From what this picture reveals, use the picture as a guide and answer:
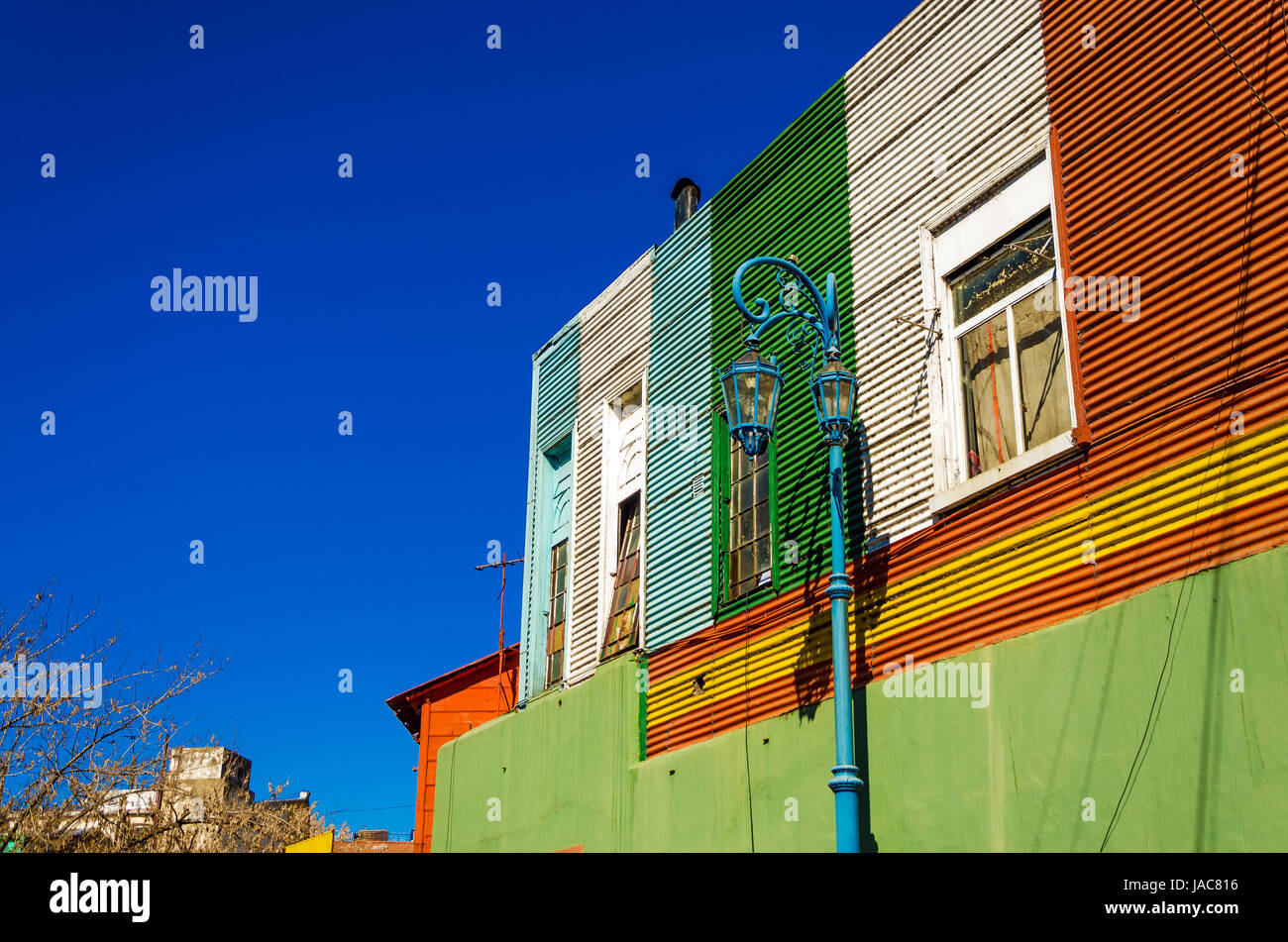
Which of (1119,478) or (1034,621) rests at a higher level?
(1119,478)

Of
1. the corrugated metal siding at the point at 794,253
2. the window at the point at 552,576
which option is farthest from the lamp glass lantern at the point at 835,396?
the window at the point at 552,576

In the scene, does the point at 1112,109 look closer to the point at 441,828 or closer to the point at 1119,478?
the point at 1119,478

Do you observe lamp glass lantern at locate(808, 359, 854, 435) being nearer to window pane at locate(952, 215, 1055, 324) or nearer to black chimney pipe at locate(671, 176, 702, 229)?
window pane at locate(952, 215, 1055, 324)

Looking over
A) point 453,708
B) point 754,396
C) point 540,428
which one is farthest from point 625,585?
point 453,708

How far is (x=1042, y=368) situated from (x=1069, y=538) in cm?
149

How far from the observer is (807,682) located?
11.0 m

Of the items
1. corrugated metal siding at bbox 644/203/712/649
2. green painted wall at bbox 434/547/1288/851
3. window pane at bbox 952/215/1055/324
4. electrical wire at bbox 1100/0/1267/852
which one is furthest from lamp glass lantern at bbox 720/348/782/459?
corrugated metal siding at bbox 644/203/712/649

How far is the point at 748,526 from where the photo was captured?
12602 millimetres

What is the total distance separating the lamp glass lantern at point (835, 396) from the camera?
30.6ft

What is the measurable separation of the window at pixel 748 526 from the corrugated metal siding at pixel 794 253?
0.69 feet

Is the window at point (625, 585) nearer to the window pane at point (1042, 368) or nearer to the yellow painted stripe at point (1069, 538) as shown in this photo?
the yellow painted stripe at point (1069, 538)
